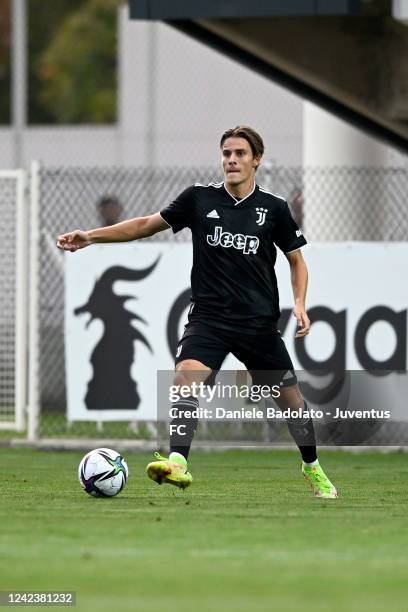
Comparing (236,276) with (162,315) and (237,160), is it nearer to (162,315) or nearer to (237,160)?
(237,160)

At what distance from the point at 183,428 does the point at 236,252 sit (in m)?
1.13

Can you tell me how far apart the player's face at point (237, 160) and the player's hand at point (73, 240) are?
3.17 ft

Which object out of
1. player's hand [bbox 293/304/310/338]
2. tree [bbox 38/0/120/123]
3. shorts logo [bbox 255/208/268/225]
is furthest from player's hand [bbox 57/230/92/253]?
tree [bbox 38/0/120/123]

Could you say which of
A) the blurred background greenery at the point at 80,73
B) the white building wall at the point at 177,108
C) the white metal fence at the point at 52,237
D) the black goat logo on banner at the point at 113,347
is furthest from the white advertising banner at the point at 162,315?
the blurred background greenery at the point at 80,73

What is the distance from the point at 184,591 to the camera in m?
6.09

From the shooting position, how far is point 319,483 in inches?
381

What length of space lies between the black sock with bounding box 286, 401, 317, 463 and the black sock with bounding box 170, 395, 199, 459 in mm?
680

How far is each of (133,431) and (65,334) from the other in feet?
4.25

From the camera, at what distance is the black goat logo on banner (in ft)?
45.9

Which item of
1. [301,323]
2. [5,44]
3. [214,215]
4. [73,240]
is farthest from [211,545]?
[5,44]

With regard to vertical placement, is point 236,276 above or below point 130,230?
below

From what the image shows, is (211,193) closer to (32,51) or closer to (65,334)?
(65,334)

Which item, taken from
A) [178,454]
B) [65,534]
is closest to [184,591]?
[65,534]

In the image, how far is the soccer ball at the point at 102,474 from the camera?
9.39 m
